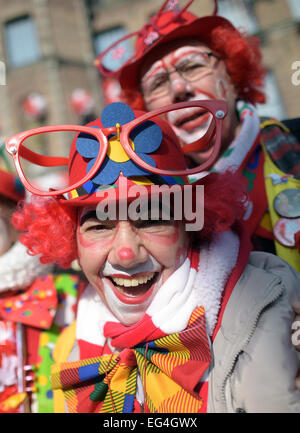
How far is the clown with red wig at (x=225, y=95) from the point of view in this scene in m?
1.85

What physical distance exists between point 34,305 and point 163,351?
0.90 meters

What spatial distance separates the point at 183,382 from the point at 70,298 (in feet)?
3.50

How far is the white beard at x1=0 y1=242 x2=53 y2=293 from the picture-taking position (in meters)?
1.95

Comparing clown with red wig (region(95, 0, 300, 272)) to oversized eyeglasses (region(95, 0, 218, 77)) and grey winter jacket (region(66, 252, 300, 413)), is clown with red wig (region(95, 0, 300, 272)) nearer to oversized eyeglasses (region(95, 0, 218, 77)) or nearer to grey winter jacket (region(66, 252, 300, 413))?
oversized eyeglasses (region(95, 0, 218, 77))

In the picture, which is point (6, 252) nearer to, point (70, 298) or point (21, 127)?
point (70, 298)

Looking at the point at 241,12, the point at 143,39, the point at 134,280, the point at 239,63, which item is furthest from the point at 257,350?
the point at 241,12

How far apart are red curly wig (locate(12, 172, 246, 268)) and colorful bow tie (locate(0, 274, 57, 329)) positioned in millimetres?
346

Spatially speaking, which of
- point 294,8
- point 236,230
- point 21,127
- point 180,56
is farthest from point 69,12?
point 236,230

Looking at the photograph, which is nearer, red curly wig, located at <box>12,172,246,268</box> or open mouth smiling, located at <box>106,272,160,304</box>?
open mouth smiling, located at <box>106,272,160,304</box>

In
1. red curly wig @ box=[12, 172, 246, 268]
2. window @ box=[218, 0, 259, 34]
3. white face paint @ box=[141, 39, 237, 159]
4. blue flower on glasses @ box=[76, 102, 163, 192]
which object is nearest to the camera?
blue flower on glasses @ box=[76, 102, 163, 192]

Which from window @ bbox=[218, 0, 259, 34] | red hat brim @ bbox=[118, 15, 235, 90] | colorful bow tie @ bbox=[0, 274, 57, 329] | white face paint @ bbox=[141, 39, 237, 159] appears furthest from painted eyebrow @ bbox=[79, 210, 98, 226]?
A: window @ bbox=[218, 0, 259, 34]

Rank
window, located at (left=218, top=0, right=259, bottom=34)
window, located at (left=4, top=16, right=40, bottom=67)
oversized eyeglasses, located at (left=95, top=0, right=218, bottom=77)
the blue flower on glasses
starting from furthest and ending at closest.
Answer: window, located at (left=4, top=16, right=40, bottom=67) < window, located at (left=218, top=0, right=259, bottom=34) < oversized eyeglasses, located at (left=95, top=0, right=218, bottom=77) < the blue flower on glasses

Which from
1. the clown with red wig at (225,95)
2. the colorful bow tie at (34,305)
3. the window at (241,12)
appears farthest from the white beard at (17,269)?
the window at (241,12)

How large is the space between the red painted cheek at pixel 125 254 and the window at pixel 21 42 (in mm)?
13085
